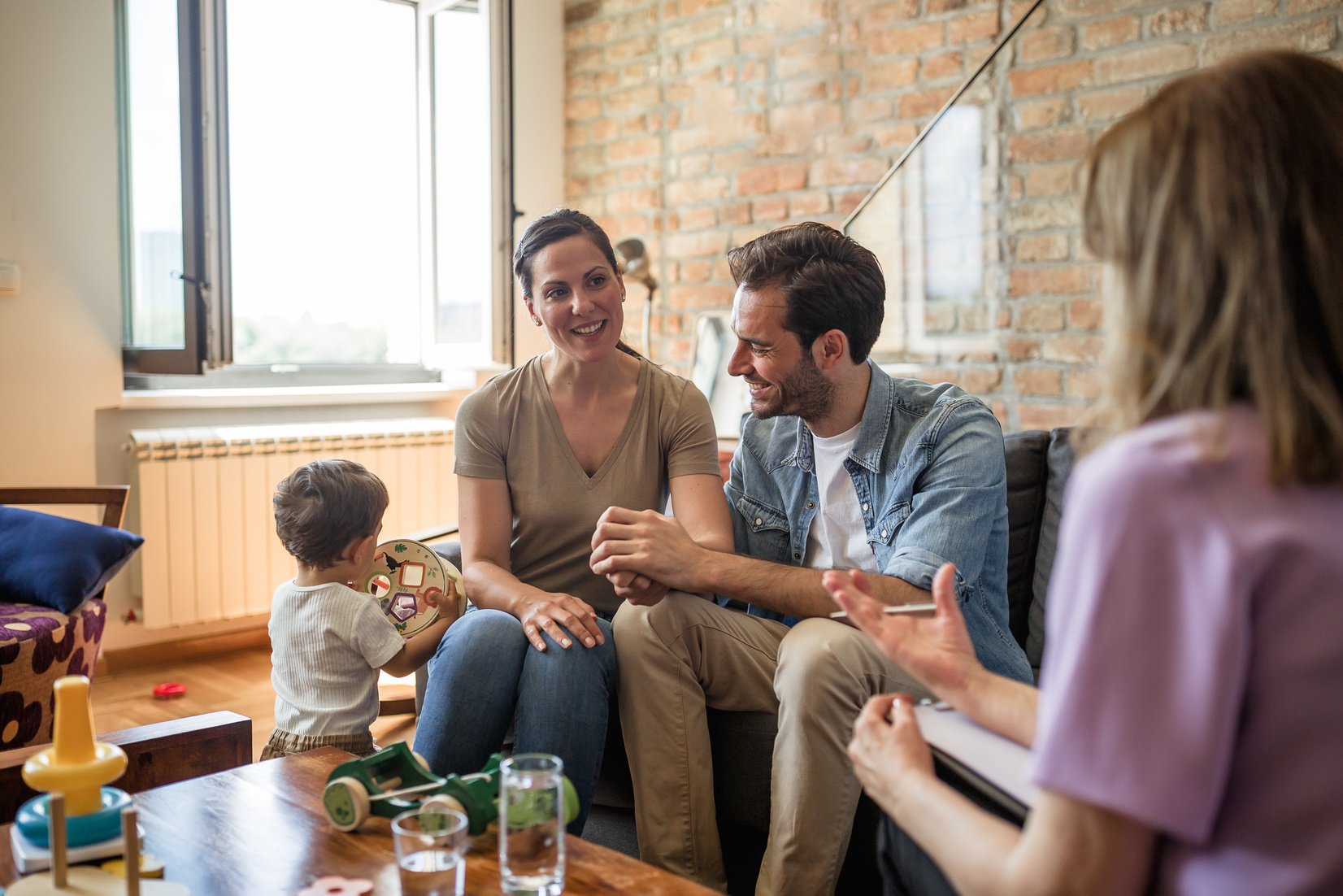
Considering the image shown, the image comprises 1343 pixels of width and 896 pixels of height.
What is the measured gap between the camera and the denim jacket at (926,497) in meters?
1.62

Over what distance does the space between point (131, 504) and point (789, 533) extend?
7.60ft

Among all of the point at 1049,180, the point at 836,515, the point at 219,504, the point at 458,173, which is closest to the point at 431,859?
the point at 836,515

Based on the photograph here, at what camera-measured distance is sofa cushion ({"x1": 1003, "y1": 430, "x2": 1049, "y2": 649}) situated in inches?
75.8

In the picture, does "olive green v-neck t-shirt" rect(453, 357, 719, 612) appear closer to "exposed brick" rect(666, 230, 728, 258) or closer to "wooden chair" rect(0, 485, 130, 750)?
"wooden chair" rect(0, 485, 130, 750)

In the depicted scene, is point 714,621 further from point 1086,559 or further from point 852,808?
point 1086,559

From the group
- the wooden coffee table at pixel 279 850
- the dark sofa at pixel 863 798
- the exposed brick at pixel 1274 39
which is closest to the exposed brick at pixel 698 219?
the exposed brick at pixel 1274 39

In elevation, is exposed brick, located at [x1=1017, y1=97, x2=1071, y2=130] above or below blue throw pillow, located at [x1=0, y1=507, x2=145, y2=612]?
above

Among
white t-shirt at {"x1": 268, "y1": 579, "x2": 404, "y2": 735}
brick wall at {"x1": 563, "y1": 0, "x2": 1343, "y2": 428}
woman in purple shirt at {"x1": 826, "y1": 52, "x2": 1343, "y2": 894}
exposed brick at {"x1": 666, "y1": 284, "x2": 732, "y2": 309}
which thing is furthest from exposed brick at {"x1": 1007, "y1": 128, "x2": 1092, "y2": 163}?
woman in purple shirt at {"x1": 826, "y1": 52, "x2": 1343, "y2": 894}

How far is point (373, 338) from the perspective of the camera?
4.22 metres

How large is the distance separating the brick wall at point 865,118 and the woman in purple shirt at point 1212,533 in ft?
5.87

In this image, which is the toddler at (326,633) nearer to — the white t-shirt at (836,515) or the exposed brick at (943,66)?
the white t-shirt at (836,515)

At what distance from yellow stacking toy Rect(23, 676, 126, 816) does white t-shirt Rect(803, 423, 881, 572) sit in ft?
3.41

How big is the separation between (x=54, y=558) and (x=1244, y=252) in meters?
2.40

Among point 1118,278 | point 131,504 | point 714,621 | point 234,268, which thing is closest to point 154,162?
point 234,268
